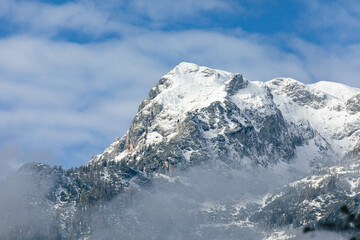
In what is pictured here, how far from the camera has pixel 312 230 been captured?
39219 millimetres

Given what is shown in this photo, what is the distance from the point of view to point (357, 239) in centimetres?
4206

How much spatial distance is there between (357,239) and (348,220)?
3739 mm

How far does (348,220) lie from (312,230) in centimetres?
212

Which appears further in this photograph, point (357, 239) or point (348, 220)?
point (357, 239)

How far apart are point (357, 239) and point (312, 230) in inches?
177

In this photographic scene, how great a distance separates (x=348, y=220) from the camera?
38969 mm

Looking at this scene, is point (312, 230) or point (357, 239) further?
point (357, 239)
